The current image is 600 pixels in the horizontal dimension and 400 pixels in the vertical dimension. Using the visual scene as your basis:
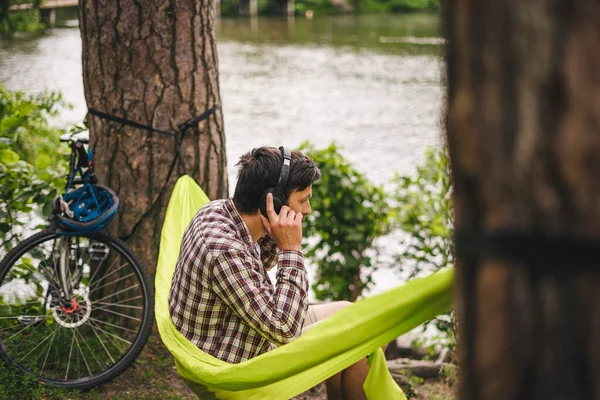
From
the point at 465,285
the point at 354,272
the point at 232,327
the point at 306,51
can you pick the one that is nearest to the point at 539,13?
the point at 465,285

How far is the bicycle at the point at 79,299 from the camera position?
296 cm

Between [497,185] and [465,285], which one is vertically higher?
[497,185]

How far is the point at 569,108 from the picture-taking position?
89cm

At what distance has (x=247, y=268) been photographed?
221cm

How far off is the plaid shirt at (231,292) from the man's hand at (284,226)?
0.11ft

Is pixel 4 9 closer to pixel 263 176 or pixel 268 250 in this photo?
pixel 268 250

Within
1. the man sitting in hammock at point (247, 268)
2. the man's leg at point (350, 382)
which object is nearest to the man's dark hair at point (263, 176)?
the man sitting in hammock at point (247, 268)

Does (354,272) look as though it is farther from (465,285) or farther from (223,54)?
(223,54)

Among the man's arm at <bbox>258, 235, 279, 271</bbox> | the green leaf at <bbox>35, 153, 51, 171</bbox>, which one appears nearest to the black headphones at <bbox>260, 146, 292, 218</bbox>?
the man's arm at <bbox>258, 235, 279, 271</bbox>

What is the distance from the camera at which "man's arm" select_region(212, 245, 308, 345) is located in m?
2.20

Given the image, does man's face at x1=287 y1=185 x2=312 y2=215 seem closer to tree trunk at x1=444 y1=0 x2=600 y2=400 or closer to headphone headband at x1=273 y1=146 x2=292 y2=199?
headphone headband at x1=273 y1=146 x2=292 y2=199

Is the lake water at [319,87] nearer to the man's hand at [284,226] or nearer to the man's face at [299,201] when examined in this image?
the man's face at [299,201]

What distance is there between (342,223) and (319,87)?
32.0ft

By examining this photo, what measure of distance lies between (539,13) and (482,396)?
0.48 meters
